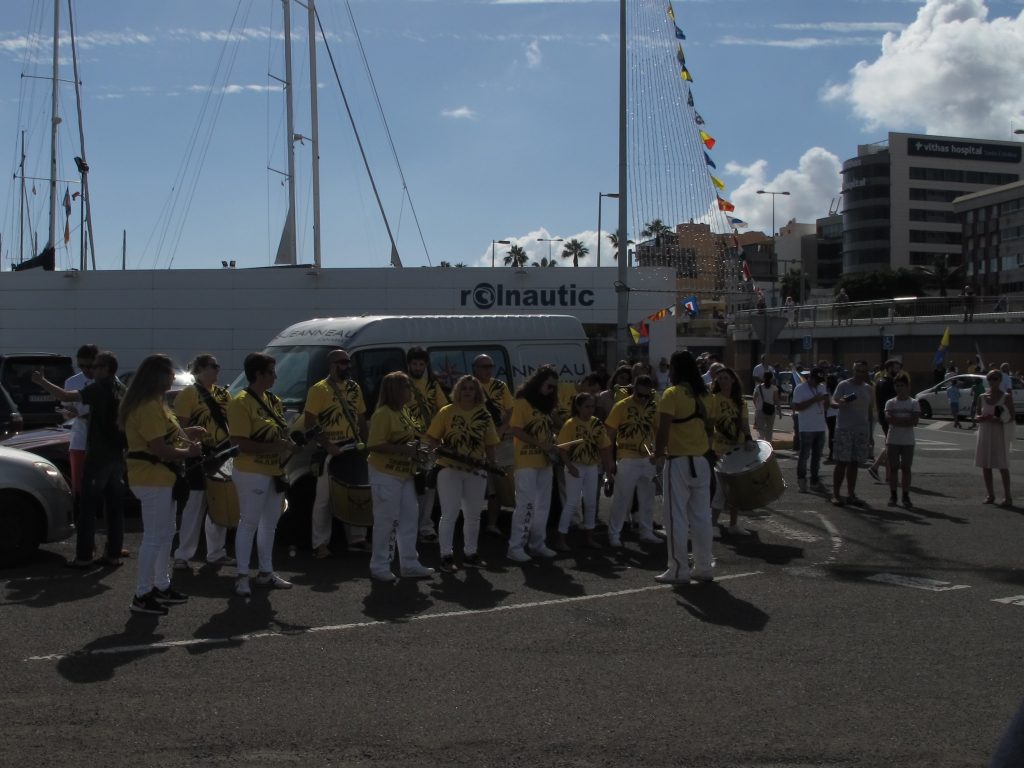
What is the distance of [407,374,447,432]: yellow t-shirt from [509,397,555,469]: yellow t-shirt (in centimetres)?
83

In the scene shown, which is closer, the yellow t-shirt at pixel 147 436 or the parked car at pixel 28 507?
the yellow t-shirt at pixel 147 436

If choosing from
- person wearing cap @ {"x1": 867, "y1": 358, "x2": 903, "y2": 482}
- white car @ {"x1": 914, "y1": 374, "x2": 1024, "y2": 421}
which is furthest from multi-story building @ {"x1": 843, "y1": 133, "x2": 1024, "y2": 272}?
person wearing cap @ {"x1": 867, "y1": 358, "x2": 903, "y2": 482}

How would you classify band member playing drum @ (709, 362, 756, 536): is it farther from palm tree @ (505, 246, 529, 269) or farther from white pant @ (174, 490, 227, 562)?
palm tree @ (505, 246, 529, 269)

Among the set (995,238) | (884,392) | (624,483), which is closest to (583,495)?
(624,483)

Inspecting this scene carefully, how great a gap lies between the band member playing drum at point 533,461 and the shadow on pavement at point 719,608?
1671mm

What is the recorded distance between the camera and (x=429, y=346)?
11414mm

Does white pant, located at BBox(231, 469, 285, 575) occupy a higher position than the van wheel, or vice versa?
white pant, located at BBox(231, 469, 285, 575)

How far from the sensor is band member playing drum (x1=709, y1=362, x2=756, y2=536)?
11.0 meters

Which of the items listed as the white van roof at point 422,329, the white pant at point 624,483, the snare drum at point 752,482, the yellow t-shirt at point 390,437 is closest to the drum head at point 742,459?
the snare drum at point 752,482

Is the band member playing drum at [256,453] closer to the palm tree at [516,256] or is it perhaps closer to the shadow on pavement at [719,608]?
the shadow on pavement at [719,608]

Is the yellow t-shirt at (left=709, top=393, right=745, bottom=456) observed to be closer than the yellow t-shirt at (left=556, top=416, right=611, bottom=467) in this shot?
No

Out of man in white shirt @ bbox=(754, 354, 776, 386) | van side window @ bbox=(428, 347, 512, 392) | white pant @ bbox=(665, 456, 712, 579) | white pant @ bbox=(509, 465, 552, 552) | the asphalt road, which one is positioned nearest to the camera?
the asphalt road

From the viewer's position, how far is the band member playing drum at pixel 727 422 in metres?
11.0

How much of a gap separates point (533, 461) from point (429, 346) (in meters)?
2.47
